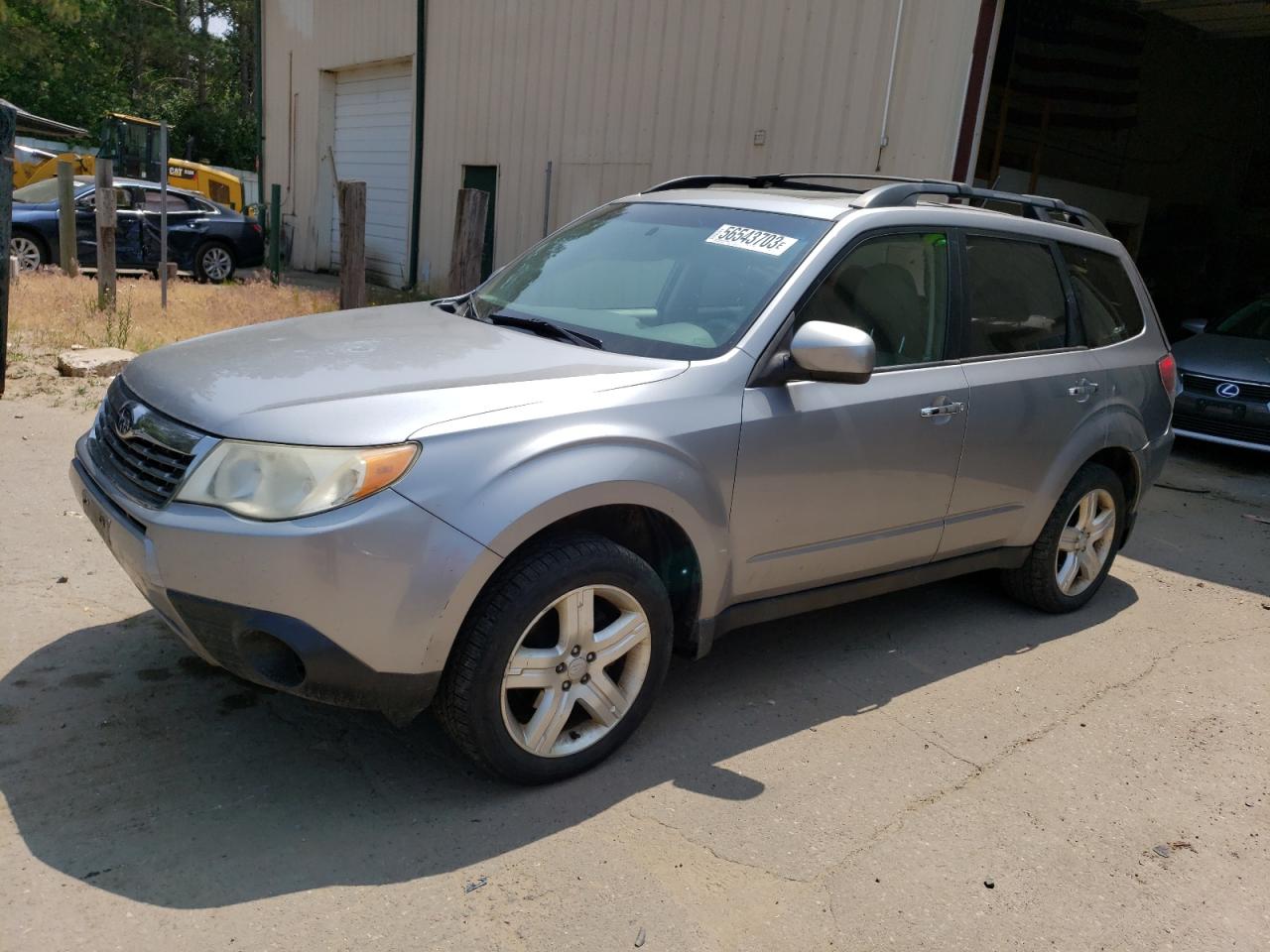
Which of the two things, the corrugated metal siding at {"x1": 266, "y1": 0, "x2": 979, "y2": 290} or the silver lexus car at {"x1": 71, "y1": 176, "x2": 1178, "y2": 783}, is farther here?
the corrugated metal siding at {"x1": 266, "y1": 0, "x2": 979, "y2": 290}

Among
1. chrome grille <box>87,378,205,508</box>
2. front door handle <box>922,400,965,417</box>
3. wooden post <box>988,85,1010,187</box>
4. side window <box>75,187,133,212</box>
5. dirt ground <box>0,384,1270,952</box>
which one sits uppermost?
wooden post <box>988,85,1010,187</box>

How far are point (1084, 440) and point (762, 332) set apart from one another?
1.96 metres

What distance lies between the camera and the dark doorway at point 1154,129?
12219mm

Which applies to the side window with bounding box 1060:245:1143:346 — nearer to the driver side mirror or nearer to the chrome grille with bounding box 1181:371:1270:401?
the driver side mirror

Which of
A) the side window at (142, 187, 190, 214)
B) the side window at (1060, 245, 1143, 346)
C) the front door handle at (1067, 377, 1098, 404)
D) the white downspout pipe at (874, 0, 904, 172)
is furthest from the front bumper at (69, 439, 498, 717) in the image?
the side window at (142, 187, 190, 214)

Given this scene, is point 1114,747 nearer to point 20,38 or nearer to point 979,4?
point 979,4

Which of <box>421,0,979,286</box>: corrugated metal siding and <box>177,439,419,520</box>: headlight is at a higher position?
<box>421,0,979,286</box>: corrugated metal siding

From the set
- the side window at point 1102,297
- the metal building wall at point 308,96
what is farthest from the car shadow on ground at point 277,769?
the metal building wall at point 308,96

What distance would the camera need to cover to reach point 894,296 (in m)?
3.95

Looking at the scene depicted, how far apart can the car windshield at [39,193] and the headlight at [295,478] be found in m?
13.7

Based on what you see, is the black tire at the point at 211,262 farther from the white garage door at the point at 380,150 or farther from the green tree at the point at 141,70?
the green tree at the point at 141,70

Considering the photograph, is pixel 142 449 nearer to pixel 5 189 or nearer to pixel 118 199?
pixel 5 189

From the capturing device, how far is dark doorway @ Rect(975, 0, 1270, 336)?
12.2 meters

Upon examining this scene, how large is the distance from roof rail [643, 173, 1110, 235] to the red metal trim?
10.6ft
